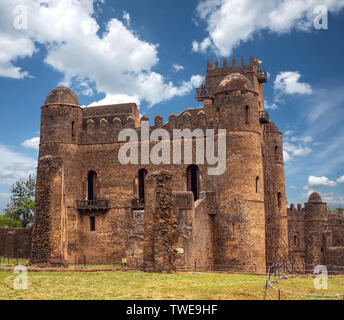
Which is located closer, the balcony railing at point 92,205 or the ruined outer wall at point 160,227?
the ruined outer wall at point 160,227

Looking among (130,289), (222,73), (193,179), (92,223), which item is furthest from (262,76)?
(130,289)

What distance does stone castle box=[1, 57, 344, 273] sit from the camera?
2591 cm

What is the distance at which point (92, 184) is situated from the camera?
32.7m

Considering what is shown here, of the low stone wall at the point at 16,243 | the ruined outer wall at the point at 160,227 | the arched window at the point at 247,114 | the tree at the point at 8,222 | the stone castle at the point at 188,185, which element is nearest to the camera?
the ruined outer wall at the point at 160,227

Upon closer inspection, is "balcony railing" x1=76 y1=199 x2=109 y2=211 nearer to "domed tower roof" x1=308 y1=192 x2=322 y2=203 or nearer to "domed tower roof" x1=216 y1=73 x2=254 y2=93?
"domed tower roof" x1=216 y1=73 x2=254 y2=93

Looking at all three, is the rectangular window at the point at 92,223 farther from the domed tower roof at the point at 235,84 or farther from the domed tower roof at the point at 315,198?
the domed tower roof at the point at 315,198

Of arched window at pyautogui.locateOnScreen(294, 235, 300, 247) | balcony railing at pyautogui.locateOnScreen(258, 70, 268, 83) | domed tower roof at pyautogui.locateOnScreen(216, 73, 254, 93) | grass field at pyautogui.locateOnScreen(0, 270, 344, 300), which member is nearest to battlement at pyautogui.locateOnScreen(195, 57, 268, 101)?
balcony railing at pyautogui.locateOnScreen(258, 70, 268, 83)

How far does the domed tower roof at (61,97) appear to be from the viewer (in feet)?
106

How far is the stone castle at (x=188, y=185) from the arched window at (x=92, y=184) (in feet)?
0.23

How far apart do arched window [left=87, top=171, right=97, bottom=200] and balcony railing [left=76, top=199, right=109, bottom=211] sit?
726 mm

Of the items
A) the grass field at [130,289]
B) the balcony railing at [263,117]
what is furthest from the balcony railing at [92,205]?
the grass field at [130,289]

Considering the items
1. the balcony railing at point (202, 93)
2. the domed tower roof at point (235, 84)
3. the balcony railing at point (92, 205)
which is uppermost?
the balcony railing at point (202, 93)

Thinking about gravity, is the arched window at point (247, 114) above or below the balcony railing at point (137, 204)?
above
